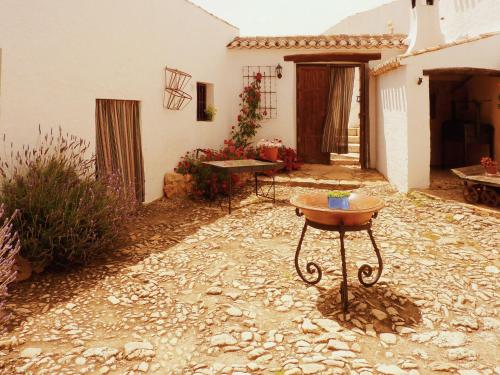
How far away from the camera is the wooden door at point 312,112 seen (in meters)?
11.2

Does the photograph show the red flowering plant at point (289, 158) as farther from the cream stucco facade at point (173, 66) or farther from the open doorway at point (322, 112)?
the open doorway at point (322, 112)

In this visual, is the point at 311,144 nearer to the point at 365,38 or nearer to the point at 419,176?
the point at 365,38

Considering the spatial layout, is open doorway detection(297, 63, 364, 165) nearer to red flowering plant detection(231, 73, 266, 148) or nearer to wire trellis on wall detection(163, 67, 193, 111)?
red flowering plant detection(231, 73, 266, 148)

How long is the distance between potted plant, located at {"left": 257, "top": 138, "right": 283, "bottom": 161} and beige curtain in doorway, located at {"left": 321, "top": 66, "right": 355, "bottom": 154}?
180 centimetres

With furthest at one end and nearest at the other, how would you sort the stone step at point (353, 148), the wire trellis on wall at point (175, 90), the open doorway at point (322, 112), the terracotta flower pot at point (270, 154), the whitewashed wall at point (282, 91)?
the stone step at point (353, 148) < the open doorway at point (322, 112) < the whitewashed wall at point (282, 91) < the terracotta flower pot at point (270, 154) < the wire trellis on wall at point (175, 90)

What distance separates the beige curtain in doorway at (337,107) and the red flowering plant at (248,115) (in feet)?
6.67

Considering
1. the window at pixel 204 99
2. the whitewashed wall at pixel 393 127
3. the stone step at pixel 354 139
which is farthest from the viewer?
the stone step at pixel 354 139

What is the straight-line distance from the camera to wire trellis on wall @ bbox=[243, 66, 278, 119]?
10.7 m

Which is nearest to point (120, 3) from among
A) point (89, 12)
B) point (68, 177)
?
point (89, 12)

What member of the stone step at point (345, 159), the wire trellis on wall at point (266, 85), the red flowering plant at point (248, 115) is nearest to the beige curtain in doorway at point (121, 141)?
the red flowering plant at point (248, 115)

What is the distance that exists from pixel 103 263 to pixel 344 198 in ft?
10.0

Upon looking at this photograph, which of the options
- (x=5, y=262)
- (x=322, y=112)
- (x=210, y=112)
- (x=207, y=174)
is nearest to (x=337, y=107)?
(x=322, y=112)

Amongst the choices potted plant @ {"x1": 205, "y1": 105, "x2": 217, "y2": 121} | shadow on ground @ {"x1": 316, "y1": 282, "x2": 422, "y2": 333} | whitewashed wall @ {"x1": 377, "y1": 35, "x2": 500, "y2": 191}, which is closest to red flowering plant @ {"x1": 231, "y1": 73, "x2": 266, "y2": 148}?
potted plant @ {"x1": 205, "y1": 105, "x2": 217, "y2": 121}

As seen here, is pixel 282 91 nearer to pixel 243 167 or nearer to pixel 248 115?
pixel 248 115
